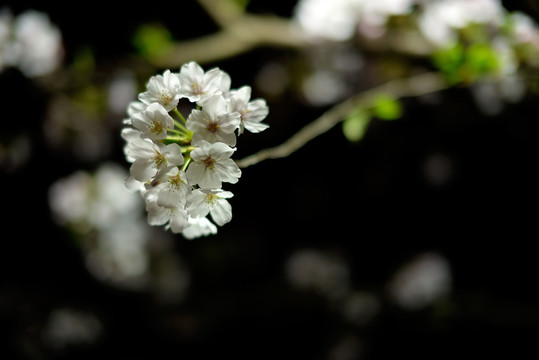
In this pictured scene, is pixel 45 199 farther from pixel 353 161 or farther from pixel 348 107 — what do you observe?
pixel 348 107

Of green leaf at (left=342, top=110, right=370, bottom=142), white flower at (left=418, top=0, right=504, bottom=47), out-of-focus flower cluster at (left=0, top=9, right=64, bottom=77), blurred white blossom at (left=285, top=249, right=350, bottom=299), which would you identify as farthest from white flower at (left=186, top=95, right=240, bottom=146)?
blurred white blossom at (left=285, top=249, right=350, bottom=299)

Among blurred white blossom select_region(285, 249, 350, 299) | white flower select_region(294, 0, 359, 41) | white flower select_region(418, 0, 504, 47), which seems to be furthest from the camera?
blurred white blossom select_region(285, 249, 350, 299)

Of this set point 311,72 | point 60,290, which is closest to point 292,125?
point 311,72

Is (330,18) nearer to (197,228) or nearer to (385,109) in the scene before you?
(385,109)

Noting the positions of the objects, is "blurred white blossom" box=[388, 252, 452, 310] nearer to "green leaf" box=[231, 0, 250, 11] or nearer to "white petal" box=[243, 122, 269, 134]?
"green leaf" box=[231, 0, 250, 11]

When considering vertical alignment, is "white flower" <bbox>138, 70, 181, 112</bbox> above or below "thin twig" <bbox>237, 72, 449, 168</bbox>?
below

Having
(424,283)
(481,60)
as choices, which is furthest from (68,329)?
(481,60)

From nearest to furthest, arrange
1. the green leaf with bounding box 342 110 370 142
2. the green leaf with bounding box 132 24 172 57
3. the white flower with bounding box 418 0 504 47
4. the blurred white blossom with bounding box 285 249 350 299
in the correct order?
the green leaf with bounding box 342 110 370 142 → the white flower with bounding box 418 0 504 47 → the green leaf with bounding box 132 24 172 57 → the blurred white blossom with bounding box 285 249 350 299

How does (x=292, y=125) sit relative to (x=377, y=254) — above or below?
above
